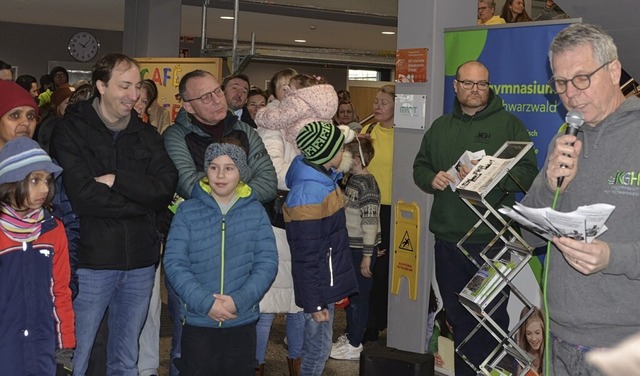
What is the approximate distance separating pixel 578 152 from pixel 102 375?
2744mm

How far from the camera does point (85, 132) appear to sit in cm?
364

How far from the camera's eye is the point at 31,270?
3.21 metres

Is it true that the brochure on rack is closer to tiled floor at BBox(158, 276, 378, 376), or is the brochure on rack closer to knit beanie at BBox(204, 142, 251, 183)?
knit beanie at BBox(204, 142, 251, 183)

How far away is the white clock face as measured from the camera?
1697cm

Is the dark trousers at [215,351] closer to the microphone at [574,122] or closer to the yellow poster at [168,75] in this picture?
→ the microphone at [574,122]

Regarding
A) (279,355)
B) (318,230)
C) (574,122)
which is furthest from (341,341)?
(574,122)

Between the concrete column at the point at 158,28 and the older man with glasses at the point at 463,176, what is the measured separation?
576cm

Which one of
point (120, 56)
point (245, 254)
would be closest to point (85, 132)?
point (120, 56)

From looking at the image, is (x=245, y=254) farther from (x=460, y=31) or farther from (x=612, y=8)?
(x=612, y=8)

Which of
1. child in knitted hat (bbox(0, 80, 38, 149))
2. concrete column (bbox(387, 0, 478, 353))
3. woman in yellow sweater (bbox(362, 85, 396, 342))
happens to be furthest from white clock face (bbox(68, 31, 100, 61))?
child in knitted hat (bbox(0, 80, 38, 149))

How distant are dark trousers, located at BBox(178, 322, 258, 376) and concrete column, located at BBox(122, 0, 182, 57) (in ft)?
21.3

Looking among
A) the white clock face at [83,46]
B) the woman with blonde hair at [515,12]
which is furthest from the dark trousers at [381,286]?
the white clock face at [83,46]

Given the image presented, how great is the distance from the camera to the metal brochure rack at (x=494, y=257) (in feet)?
13.1

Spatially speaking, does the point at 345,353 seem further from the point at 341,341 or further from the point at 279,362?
the point at 279,362
